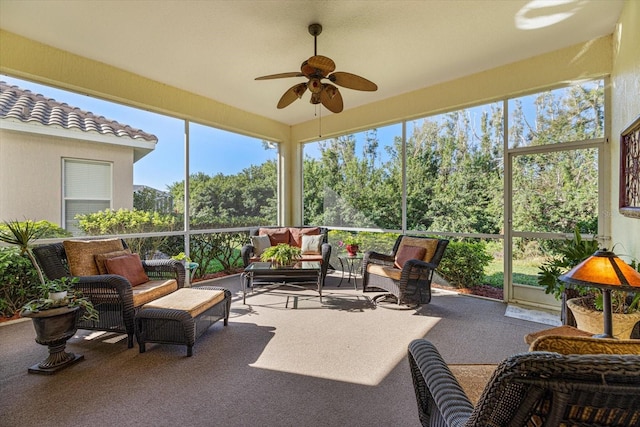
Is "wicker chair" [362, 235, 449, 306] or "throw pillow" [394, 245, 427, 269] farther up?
"throw pillow" [394, 245, 427, 269]

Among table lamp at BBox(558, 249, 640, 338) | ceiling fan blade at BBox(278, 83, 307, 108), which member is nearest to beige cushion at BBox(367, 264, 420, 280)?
table lamp at BBox(558, 249, 640, 338)

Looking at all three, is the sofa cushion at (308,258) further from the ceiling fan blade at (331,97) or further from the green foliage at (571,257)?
the green foliage at (571,257)

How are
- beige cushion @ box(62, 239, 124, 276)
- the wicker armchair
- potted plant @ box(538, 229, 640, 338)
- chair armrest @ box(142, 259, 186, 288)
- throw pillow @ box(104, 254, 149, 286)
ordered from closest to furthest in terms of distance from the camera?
potted plant @ box(538, 229, 640, 338)
the wicker armchair
beige cushion @ box(62, 239, 124, 276)
throw pillow @ box(104, 254, 149, 286)
chair armrest @ box(142, 259, 186, 288)

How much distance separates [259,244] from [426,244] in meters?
2.74

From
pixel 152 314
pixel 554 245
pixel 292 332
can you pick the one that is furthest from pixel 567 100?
pixel 152 314

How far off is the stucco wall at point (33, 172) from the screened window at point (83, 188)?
71mm

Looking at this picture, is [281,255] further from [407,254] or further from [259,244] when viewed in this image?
[407,254]

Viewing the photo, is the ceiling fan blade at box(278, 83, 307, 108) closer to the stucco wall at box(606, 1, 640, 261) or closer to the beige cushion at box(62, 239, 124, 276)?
the beige cushion at box(62, 239, 124, 276)

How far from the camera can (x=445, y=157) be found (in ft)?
15.7

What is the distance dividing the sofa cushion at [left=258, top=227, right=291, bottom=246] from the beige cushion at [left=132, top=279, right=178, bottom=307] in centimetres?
227

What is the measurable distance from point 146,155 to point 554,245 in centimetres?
587

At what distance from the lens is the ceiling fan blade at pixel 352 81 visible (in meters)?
3.14

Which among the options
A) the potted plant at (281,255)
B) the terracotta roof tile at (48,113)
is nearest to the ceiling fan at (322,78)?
the potted plant at (281,255)

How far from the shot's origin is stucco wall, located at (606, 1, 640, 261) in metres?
2.62
